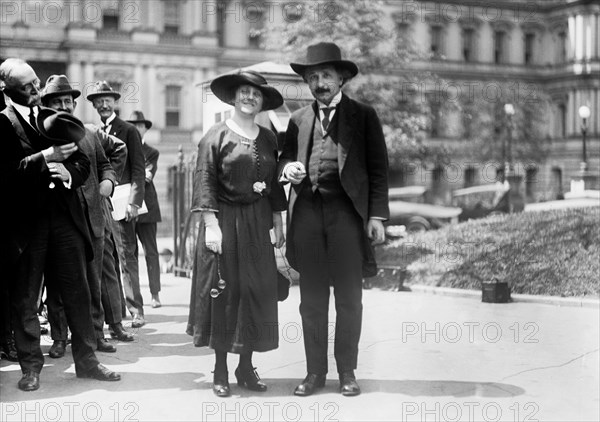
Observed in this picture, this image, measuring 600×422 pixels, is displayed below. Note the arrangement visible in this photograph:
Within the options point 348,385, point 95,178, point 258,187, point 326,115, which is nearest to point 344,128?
point 326,115

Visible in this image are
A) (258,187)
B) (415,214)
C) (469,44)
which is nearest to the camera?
(258,187)

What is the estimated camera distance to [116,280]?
27.3 ft

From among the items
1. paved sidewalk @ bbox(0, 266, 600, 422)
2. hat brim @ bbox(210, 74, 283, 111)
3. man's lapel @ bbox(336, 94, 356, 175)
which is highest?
hat brim @ bbox(210, 74, 283, 111)

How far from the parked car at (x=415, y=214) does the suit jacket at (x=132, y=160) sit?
838 inches

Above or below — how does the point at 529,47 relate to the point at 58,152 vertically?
above

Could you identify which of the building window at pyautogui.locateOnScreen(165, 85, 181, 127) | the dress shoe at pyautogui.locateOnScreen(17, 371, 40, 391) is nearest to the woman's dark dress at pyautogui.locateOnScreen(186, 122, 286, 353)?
the dress shoe at pyautogui.locateOnScreen(17, 371, 40, 391)

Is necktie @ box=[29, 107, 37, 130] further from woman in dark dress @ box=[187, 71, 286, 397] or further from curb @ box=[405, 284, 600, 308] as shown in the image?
curb @ box=[405, 284, 600, 308]

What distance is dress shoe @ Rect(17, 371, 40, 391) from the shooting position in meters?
6.33

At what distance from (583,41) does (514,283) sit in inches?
2183

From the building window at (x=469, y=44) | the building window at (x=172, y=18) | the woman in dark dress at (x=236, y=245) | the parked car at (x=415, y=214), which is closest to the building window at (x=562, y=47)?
the building window at (x=469, y=44)

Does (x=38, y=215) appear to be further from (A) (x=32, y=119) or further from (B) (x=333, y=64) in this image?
(B) (x=333, y=64)

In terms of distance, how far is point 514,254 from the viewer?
13.3 m

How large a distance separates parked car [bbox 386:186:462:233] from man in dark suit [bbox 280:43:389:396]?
77.3ft

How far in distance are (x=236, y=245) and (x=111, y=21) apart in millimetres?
43283
